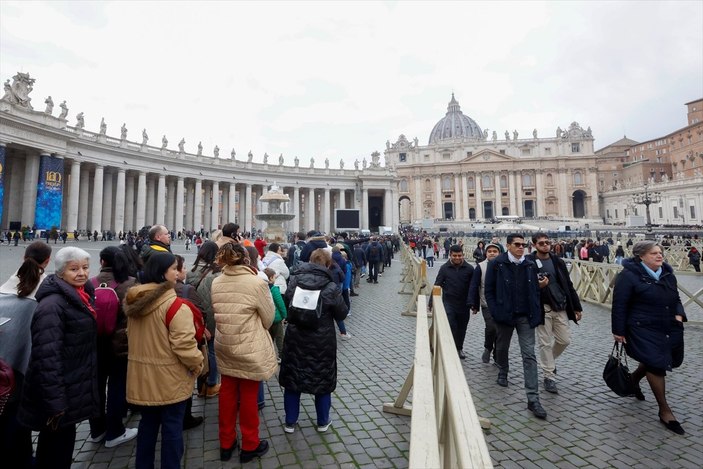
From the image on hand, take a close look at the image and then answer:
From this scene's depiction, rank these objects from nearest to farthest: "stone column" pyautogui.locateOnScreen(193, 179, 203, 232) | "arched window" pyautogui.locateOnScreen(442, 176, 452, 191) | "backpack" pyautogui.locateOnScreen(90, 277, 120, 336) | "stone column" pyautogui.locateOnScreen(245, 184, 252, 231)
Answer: "backpack" pyautogui.locateOnScreen(90, 277, 120, 336)
"stone column" pyautogui.locateOnScreen(193, 179, 203, 232)
"stone column" pyautogui.locateOnScreen(245, 184, 252, 231)
"arched window" pyautogui.locateOnScreen(442, 176, 452, 191)

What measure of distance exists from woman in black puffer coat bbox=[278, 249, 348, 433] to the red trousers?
0.43 m

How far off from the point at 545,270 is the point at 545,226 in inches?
2500

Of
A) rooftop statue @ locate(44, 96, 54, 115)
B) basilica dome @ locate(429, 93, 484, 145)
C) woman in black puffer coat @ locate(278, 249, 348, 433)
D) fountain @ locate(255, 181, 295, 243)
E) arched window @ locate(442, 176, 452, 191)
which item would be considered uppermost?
basilica dome @ locate(429, 93, 484, 145)

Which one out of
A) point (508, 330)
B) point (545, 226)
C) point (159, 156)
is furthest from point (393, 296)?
point (545, 226)

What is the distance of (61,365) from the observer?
2.65m

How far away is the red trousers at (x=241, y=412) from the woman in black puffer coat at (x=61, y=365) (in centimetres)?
105

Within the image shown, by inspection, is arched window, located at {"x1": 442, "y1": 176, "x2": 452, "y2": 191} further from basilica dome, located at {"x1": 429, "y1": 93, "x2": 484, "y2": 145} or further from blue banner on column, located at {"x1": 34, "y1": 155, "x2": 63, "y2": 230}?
blue banner on column, located at {"x1": 34, "y1": 155, "x2": 63, "y2": 230}

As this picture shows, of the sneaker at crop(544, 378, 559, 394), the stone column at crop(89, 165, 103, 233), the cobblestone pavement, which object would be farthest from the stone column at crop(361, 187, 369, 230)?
the sneaker at crop(544, 378, 559, 394)

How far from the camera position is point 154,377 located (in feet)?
9.55

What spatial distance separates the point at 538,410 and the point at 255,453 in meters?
3.29

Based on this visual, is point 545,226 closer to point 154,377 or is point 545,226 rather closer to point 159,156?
point 159,156

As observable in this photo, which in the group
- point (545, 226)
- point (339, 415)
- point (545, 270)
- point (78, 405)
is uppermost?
point (545, 226)

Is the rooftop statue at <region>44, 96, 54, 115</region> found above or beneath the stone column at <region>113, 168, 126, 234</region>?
above

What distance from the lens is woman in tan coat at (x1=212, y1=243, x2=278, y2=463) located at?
132 inches
